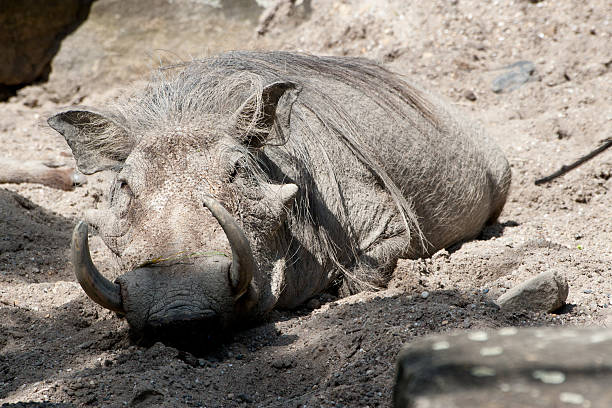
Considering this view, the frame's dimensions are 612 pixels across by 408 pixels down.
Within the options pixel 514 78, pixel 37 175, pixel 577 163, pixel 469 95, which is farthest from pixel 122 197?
pixel 514 78

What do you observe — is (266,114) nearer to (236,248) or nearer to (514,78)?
(236,248)

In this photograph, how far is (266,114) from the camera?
2936 mm

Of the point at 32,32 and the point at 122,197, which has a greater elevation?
the point at 122,197

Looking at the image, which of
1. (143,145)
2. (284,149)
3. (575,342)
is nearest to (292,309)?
(284,149)

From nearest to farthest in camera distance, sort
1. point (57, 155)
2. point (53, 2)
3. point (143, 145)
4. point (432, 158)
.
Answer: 1. point (143, 145)
2. point (432, 158)
3. point (57, 155)
4. point (53, 2)

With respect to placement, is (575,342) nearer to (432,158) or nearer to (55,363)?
(55,363)

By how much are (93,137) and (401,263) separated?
155cm

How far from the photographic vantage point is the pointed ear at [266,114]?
289 centimetres

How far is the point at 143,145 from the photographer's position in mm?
2836

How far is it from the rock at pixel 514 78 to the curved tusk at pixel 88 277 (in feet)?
12.8

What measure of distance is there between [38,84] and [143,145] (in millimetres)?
4272

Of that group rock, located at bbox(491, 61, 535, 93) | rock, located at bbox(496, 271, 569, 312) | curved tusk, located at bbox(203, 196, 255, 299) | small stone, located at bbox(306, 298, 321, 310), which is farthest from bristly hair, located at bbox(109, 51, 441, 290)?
rock, located at bbox(491, 61, 535, 93)

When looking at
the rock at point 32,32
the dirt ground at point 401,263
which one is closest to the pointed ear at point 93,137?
the dirt ground at point 401,263

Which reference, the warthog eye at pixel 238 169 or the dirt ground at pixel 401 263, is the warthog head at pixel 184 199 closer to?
the warthog eye at pixel 238 169
